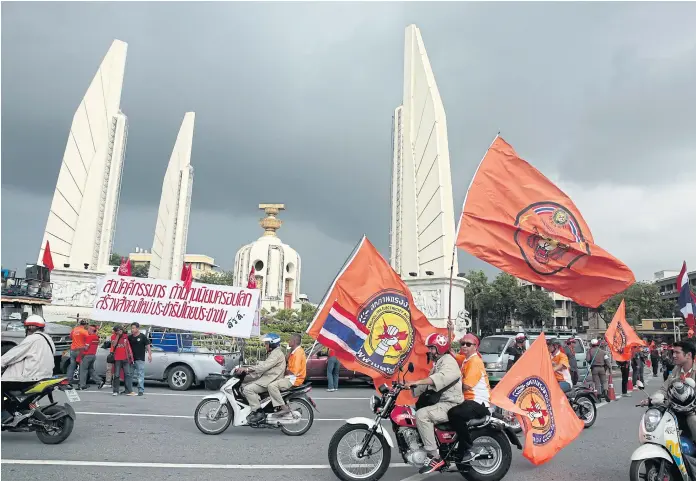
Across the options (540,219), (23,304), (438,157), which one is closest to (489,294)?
(438,157)

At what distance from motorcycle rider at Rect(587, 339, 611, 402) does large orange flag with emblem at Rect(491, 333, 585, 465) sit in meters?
7.82

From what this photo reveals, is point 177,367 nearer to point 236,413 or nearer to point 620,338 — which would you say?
point 236,413

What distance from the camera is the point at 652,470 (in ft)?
16.4

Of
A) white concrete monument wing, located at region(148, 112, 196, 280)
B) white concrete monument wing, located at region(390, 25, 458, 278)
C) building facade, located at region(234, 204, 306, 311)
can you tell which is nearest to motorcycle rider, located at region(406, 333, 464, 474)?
white concrete monument wing, located at region(390, 25, 458, 278)

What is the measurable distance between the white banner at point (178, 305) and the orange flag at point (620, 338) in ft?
30.7

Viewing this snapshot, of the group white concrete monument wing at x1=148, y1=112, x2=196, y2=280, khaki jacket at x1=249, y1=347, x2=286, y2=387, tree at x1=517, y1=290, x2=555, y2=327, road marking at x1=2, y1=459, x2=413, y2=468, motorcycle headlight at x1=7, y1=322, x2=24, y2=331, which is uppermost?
white concrete monument wing at x1=148, y1=112, x2=196, y2=280

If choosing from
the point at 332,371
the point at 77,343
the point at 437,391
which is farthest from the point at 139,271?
the point at 437,391

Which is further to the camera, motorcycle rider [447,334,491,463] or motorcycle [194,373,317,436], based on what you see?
motorcycle [194,373,317,436]

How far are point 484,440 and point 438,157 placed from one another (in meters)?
21.8

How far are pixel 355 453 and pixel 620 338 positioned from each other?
1209cm

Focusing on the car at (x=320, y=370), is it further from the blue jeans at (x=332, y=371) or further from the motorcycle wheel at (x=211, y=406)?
the motorcycle wheel at (x=211, y=406)

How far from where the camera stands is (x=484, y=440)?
18.4 feet

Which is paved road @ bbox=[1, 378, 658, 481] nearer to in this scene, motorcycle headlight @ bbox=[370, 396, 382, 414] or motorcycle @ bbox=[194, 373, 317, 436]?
motorcycle @ bbox=[194, 373, 317, 436]

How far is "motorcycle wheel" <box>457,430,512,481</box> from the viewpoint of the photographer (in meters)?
5.54
